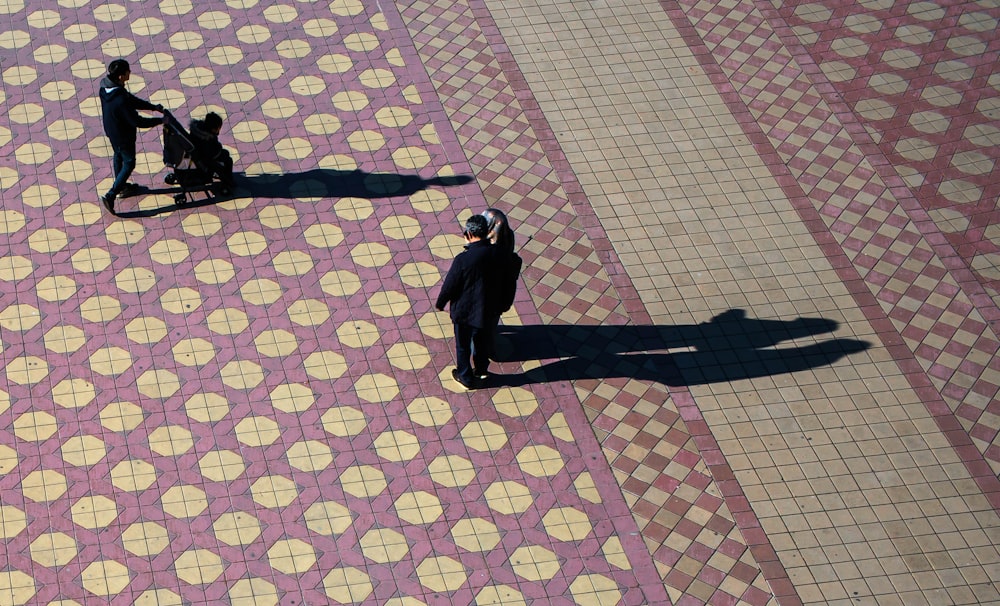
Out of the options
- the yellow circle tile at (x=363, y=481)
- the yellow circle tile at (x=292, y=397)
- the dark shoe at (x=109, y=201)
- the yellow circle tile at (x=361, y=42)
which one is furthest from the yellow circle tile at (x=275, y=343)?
the yellow circle tile at (x=361, y=42)

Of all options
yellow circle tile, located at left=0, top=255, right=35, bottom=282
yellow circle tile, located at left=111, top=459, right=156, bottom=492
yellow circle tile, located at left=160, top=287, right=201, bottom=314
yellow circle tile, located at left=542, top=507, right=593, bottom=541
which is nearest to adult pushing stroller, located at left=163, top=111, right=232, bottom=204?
yellow circle tile, located at left=160, top=287, right=201, bottom=314

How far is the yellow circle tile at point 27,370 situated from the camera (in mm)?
9297

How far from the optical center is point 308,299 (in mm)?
10086

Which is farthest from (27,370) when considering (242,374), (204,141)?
(204,141)

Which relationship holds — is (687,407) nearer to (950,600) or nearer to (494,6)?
(950,600)

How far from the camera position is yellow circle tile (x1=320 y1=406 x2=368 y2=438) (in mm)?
9109

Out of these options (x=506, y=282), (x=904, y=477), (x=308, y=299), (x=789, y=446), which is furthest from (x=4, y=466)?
(x=904, y=477)

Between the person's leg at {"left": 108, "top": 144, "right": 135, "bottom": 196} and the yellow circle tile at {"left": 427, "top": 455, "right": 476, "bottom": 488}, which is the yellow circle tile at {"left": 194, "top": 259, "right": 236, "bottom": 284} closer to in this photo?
the person's leg at {"left": 108, "top": 144, "right": 135, "bottom": 196}

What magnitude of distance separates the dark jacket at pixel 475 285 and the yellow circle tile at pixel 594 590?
6.91ft

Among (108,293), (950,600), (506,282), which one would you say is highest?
(506,282)

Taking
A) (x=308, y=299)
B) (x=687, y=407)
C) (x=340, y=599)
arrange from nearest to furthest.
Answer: (x=340, y=599) → (x=687, y=407) → (x=308, y=299)

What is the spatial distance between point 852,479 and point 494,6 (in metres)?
7.29

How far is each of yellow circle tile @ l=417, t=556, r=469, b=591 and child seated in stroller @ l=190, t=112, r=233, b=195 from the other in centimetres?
453

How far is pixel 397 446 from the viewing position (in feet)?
29.6
